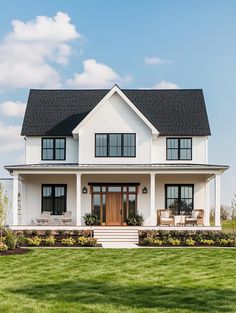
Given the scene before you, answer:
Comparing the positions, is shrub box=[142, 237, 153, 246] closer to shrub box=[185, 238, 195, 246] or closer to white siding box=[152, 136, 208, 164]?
shrub box=[185, 238, 195, 246]

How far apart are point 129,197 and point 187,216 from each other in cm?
374

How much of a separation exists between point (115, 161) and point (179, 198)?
466 cm

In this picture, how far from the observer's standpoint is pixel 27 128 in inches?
1436

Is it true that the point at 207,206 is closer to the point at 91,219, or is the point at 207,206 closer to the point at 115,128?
the point at 91,219

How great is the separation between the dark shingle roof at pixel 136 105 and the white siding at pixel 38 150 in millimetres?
440

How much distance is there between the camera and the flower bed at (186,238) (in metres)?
27.8

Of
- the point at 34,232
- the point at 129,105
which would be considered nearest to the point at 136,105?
the point at 129,105

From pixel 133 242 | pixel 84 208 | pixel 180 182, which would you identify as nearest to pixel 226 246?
pixel 133 242

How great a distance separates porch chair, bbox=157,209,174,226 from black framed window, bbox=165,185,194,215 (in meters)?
0.94

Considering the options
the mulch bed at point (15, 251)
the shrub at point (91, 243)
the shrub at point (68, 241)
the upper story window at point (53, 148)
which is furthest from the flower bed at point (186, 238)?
the upper story window at point (53, 148)

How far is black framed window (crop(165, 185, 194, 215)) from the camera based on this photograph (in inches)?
1391

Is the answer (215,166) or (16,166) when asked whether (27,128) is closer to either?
(16,166)

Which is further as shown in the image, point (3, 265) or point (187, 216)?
point (187, 216)

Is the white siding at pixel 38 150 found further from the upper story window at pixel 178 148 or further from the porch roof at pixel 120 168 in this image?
the upper story window at pixel 178 148
